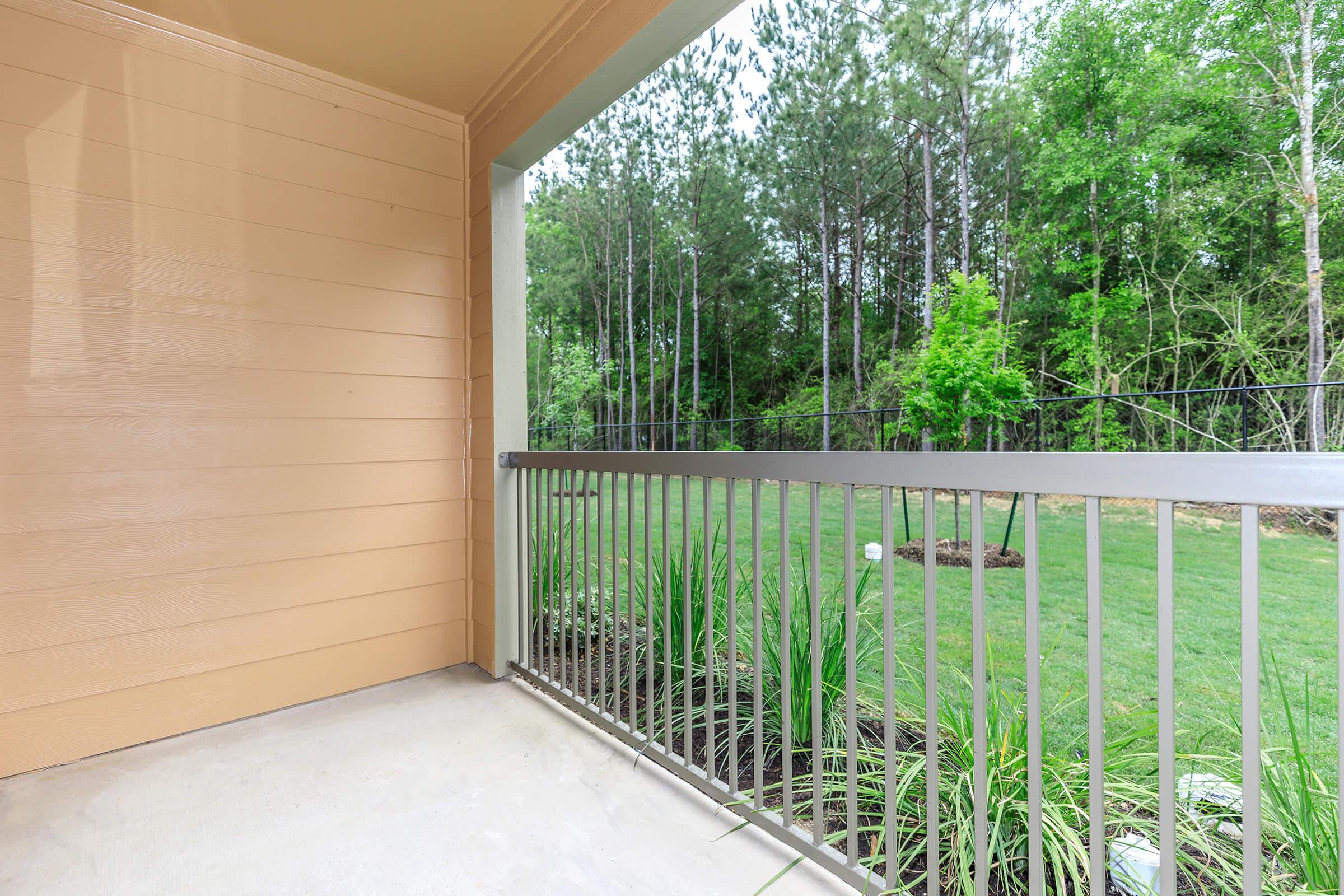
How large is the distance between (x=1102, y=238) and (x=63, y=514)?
4.15 meters

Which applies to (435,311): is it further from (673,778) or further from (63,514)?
(673,778)

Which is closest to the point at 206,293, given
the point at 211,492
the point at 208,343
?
the point at 208,343

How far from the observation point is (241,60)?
2.12 m

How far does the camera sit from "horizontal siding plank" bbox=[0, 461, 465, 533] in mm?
1801

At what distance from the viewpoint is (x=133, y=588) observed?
6.38 ft

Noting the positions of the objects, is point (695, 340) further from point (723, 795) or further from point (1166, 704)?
point (1166, 704)

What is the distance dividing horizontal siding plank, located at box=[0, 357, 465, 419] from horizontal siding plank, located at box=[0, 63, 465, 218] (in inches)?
27.7

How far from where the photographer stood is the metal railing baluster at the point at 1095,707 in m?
0.91

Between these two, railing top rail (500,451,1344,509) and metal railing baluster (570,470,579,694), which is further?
metal railing baluster (570,470,579,694)

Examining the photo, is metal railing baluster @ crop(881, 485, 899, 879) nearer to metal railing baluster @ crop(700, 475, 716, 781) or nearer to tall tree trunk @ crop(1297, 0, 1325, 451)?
metal railing baluster @ crop(700, 475, 716, 781)

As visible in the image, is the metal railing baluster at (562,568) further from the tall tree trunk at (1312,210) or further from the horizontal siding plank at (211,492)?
the tall tree trunk at (1312,210)

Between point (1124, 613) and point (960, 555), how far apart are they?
0.72 metres

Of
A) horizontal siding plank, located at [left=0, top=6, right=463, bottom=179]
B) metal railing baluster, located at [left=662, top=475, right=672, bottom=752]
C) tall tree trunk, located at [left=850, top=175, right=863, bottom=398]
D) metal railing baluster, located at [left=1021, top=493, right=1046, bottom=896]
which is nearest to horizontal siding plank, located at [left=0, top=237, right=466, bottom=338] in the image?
horizontal siding plank, located at [left=0, top=6, right=463, bottom=179]

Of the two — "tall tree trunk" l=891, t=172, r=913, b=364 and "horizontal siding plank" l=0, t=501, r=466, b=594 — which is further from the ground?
"tall tree trunk" l=891, t=172, r=913, b=364
